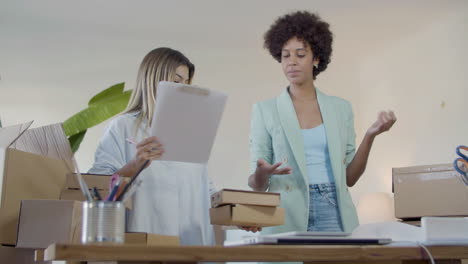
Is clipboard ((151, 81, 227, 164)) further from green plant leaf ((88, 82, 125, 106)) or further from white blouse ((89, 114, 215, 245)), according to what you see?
green plant leaf ((88, 82, 125, 106))

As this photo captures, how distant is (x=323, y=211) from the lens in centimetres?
180

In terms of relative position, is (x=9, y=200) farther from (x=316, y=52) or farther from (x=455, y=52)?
(x=455, y=52)

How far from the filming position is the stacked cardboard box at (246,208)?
1317mm

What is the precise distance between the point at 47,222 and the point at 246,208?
22.2 inches

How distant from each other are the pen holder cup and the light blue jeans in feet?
Answer: 3.28

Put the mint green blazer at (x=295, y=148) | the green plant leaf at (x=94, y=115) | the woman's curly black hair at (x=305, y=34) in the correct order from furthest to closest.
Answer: the green plant leaf at (x=94, y=115), the woman's curly black hair at (x=305, y=34), the mint green blazer at (x=295, y=148)

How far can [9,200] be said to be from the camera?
1.64 m

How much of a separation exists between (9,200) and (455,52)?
3348 millimetres

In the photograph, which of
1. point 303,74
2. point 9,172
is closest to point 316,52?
point 303,74

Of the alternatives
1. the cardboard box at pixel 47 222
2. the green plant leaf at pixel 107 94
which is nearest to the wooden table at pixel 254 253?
the cardboard box at pixel 47 222

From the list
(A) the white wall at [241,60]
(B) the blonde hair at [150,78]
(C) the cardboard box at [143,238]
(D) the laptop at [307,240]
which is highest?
(A) the white wall at [241,60]

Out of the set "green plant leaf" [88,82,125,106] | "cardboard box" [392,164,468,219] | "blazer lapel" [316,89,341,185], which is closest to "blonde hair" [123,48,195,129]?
"blazer lapel" [316,89,341,185]

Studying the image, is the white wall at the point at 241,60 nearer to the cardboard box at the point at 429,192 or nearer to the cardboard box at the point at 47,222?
the cardboard box at the point at 429,192

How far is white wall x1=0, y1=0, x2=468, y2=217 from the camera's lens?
421 cm
